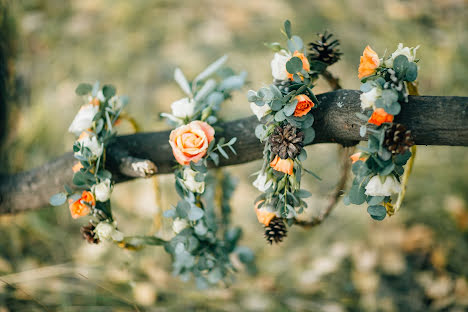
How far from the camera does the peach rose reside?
0.71m

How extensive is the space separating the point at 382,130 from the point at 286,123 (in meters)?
0.16

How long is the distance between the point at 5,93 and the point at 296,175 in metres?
0.94

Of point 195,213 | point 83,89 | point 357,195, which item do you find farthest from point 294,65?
point 83,89

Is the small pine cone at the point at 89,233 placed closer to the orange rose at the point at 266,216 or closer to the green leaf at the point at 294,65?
the orange rose at the point at 266,216

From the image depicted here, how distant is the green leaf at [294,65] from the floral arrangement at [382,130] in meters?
0.10

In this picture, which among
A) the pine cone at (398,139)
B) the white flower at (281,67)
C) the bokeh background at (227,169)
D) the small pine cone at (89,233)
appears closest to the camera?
the pine cone at (398,139)

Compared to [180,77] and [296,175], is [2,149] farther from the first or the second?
[296,175]

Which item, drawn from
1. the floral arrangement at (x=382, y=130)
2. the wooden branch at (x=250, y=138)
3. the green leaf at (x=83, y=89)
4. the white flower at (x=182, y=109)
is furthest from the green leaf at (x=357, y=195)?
the green leaf at (x=83, y=89)

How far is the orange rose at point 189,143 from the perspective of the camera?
0.64 metres

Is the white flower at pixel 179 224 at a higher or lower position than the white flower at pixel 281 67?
lower

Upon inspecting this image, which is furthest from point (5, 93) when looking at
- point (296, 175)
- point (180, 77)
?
point (296, 175)

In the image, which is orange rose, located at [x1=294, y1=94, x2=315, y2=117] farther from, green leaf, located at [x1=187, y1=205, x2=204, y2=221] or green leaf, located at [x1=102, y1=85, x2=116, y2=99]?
green leaf, located at [x1=102, y1=85, x2=116, y2=99]

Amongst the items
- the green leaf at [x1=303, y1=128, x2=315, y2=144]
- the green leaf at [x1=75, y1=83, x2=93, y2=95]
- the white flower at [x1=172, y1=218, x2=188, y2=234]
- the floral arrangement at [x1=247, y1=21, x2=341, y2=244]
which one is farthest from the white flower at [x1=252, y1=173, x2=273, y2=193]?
the green leaf at [x1=75, y1=83, x2=93, y2=95]

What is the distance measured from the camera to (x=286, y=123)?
2.06 ft
